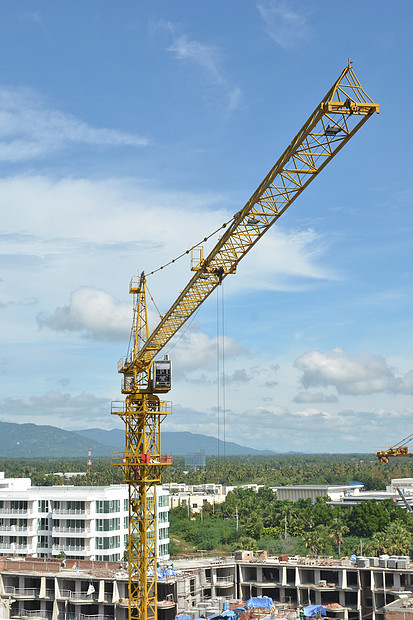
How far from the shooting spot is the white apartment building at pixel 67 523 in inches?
3605

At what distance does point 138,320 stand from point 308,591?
3392 centimetres

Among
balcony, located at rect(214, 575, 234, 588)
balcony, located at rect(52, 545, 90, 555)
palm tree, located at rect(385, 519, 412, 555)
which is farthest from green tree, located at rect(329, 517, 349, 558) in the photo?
balcony, located at rect(52, 545, 90, 555)

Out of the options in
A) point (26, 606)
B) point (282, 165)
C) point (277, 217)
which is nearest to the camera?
point (282, 165)

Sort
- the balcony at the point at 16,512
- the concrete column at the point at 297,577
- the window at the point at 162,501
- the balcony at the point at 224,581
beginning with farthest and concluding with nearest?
the window at the point at 162,501 → the balcony at the point at 16,512 → the balcony at the point at 224,581 → the concrete column at the point at 297,577

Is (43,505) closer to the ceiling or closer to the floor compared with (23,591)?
closer to the ceiling

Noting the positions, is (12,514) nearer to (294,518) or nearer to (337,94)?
(294,518)

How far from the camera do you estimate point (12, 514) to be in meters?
96.9

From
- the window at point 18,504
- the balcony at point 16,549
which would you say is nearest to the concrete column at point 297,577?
the balcony at point 16,549

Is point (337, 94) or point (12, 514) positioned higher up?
point (337, 94)

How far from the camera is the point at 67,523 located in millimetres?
93062

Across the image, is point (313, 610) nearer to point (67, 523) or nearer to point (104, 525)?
point (104, 525)

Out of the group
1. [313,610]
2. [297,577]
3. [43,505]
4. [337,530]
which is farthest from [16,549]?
[337,530]

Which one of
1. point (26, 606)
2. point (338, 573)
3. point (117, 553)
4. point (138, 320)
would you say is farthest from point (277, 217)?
point (117, 553)

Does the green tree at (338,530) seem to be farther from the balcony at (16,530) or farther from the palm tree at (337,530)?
the balcony at (16,530)
